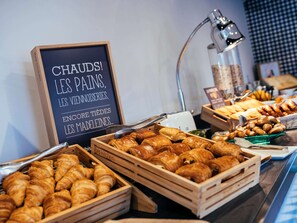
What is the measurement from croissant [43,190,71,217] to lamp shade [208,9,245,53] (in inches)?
55.7

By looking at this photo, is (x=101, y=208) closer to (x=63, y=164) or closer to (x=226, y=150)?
(x=63, y=164)

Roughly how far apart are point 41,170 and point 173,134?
1.65 ft

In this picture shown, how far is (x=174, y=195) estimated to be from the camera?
85 centimetres

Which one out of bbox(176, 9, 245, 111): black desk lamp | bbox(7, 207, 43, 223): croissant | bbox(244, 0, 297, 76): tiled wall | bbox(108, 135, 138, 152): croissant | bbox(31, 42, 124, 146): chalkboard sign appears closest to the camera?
bbox(7, 207, 43, 223): croissant

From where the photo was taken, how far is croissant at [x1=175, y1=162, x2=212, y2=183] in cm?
83

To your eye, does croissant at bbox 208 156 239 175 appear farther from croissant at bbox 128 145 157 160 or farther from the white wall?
the white wall

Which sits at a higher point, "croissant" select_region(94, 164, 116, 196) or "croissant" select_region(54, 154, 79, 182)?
"croissant" select_region(54, 154, 79, 182)

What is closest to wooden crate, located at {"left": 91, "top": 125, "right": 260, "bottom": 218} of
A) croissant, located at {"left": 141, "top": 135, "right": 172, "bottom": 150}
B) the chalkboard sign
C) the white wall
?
croissant, located at {"left": 141, "top": 135, "right": 172, "bottom": 150}

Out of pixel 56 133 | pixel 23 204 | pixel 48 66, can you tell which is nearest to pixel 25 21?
pixel 48 66

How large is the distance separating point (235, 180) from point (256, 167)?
0.11 meters

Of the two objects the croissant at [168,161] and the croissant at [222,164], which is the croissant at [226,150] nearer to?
the croissant at [222,164]

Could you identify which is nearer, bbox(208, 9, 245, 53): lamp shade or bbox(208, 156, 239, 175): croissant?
bbox(208, 156, 239, 175): croissant

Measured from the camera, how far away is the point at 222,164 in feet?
2.97

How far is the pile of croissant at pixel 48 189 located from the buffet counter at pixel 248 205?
0.47ft
